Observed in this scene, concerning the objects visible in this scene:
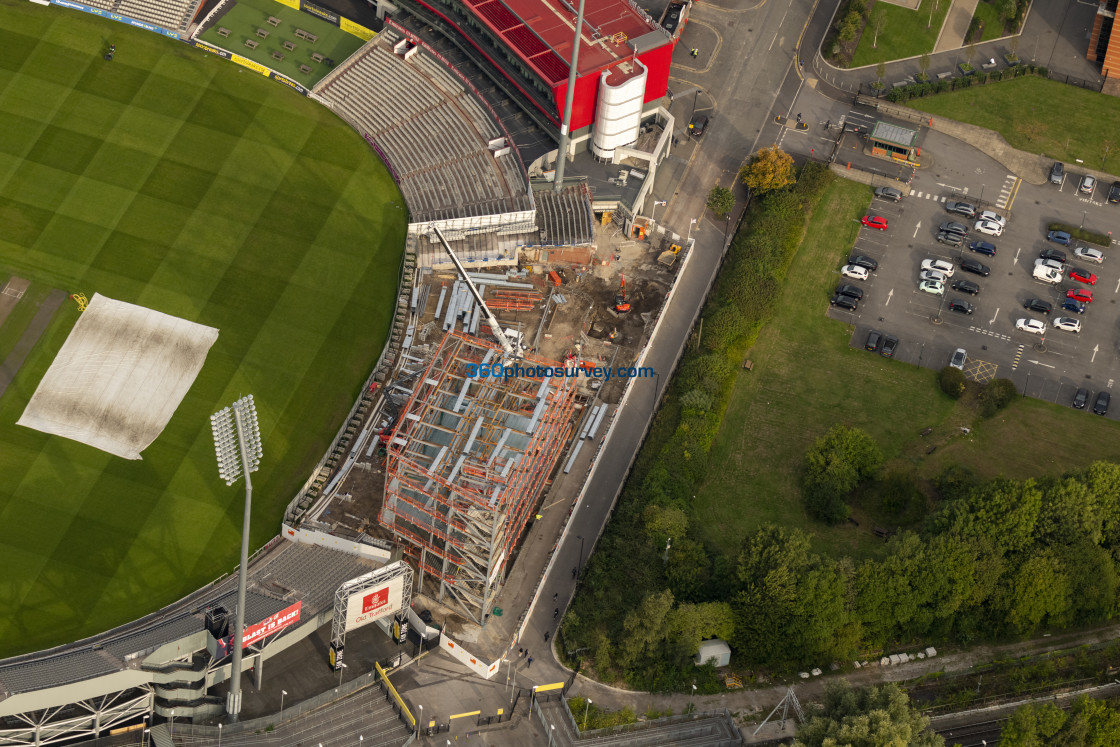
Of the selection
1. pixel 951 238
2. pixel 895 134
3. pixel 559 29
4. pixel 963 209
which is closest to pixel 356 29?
pixel 559 29

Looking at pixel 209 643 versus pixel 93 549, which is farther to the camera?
pixel 93 549

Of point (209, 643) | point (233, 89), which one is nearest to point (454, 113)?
point (233, 89)

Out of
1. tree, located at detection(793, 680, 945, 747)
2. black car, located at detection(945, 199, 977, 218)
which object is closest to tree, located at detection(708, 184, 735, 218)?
black car, located at detection(945, 199, 977, 218)

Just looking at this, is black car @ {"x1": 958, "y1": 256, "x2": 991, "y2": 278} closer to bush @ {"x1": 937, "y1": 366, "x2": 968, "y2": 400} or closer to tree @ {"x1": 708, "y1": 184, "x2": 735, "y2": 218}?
bush @ {"x1": 937, "y1": 366, "x2": 968, "y2": 400}

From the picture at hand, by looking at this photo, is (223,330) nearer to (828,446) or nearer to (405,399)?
(405,399)

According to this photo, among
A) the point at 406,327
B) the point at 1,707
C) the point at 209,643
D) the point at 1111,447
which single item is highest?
the point at 1111,447

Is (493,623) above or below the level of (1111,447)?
below

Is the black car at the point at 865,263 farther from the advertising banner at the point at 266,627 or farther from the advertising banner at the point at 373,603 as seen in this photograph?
the advertising banner at the point at 266,627
